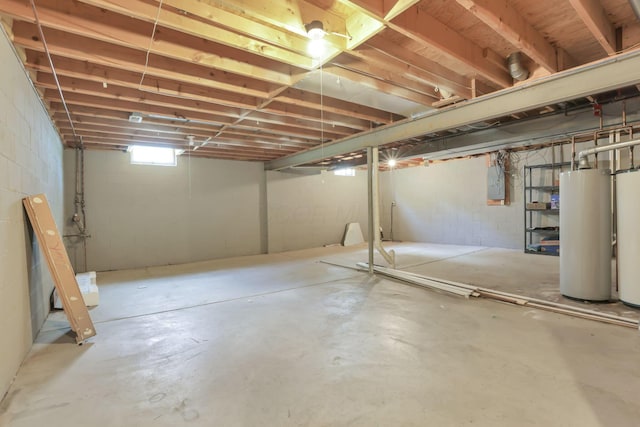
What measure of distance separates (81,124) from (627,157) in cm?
906

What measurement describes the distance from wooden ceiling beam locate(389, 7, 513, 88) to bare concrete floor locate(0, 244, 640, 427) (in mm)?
2252

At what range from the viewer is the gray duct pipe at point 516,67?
9.14 feet

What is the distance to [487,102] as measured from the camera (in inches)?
126

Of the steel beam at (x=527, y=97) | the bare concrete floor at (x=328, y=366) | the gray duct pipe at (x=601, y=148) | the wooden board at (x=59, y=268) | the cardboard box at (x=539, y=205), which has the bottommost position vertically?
the bare concrete floor at (x=328, y=366)

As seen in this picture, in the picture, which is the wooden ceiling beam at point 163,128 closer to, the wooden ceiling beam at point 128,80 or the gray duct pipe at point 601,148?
the wooden ceiling beam at point 128,80

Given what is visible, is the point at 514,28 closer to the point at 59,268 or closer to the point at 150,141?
the point at 59,268

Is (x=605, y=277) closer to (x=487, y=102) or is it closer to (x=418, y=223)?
(x=487, y=102)

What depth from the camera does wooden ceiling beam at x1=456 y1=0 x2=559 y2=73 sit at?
189cm

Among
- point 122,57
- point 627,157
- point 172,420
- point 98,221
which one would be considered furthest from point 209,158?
point 627,157

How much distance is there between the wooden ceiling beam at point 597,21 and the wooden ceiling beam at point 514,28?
333 mm

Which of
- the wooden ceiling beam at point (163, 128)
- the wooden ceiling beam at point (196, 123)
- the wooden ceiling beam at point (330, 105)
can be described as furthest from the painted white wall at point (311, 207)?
the wooden ceiling beam at point (330, 105)

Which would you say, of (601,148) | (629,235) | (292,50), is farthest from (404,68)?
(629,235)

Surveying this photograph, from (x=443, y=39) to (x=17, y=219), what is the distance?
342cm

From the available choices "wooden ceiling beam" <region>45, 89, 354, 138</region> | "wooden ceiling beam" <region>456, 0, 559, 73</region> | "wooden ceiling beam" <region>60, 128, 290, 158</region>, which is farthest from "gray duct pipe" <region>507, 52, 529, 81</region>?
"wooden ceiling beam" <region>60, 128, 290, 158</region>
